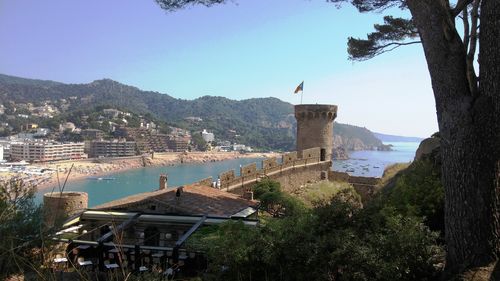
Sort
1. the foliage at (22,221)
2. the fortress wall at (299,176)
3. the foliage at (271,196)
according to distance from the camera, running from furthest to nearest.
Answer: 1. the fortress wall at (299,176)
2. the foliage at (271,196)
3. the foliage at (22,221)

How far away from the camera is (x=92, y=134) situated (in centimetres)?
12062

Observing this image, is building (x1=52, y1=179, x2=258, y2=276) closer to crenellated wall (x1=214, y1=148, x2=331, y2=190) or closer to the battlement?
crenellated wall (x1=214, y1=148, x2=331, y2=190)

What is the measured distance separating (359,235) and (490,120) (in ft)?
6.16

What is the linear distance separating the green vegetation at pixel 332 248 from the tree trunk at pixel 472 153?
31 cm

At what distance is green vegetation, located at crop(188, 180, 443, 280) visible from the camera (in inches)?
175

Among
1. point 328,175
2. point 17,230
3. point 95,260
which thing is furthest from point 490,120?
point 328,175

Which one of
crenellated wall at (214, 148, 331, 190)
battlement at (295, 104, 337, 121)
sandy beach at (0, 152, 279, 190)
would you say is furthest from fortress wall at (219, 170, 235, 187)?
sandy beach at (0, 152, 279, 190)

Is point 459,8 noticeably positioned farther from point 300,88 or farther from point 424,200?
point 300,88

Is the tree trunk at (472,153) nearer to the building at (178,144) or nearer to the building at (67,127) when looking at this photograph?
the building at (178,144)

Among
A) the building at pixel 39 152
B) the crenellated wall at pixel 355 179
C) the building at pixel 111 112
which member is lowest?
the building at pixel 39 152

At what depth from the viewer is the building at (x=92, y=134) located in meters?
118

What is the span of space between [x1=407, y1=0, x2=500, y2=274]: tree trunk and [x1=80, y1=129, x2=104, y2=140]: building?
396ft

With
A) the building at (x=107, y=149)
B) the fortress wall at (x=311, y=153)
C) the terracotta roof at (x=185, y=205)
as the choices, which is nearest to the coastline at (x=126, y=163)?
the building at (x=107, y=149)

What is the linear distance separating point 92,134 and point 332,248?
124 m
